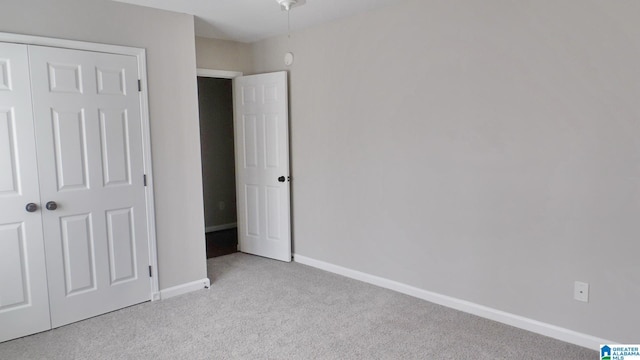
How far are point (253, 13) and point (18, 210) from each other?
2.35 m

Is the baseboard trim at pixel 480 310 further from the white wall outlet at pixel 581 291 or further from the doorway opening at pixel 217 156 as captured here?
the doorway opening at pixel 217 156

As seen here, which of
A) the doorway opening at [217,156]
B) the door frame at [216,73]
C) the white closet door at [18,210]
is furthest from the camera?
the doorway opening at [217,156]

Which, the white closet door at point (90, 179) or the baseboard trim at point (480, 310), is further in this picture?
the white closet door at point (90, 179)

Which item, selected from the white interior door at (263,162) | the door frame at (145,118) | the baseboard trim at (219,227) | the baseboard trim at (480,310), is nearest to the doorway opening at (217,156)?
the baseboard trim at (219,227)

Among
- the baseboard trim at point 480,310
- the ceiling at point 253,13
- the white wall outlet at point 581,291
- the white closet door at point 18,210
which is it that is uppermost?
the ceiling at point 253,13

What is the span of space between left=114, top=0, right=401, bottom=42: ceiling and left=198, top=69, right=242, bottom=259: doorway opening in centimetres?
171

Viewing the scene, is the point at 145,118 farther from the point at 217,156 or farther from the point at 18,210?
the point at 217,156

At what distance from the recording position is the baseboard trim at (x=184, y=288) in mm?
3586

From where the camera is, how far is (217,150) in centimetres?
609

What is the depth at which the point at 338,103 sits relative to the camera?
3.95m

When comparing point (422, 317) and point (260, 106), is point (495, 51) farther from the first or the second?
point (260, 106)

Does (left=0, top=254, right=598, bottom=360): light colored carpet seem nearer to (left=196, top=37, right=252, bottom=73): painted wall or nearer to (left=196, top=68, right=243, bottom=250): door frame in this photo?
(left=196, top=68, right=243, bottom=250): door frame

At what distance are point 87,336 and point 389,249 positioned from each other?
245 cm

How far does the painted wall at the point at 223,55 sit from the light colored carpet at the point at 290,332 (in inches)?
93.4
